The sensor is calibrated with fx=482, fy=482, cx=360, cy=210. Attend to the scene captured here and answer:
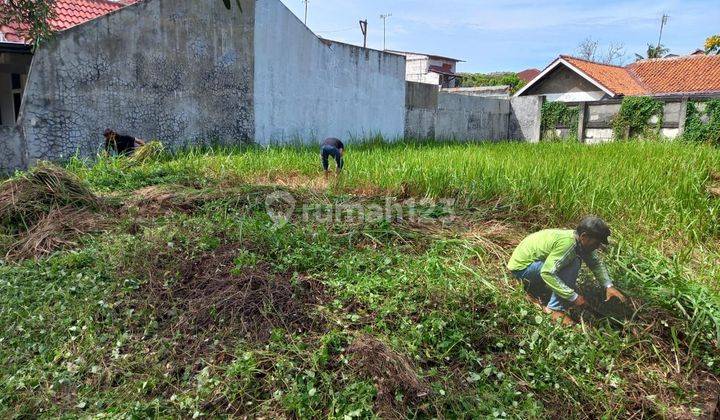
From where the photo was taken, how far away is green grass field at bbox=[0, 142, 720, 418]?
2.30 meters

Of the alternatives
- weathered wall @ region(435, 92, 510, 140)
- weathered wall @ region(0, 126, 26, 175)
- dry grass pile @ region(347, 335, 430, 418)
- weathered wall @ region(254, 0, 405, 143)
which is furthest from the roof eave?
dry grass pile @ region(347, 335, 430, 418)

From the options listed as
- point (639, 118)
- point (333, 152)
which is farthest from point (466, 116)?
point (333, 152)

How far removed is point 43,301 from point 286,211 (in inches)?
82.8

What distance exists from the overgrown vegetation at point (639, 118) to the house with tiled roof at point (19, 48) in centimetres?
1229

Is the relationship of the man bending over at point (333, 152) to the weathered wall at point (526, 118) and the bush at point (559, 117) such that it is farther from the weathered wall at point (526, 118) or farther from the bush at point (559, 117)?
the weathered wall at point (526, 118)

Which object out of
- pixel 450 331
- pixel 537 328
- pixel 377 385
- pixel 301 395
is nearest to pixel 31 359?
pixel 301 395

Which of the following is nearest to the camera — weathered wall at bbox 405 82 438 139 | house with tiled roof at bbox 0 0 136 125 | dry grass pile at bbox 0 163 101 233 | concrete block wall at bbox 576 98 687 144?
dry grass pile at bbox 0 163 101 233

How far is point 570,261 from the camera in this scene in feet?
9.20

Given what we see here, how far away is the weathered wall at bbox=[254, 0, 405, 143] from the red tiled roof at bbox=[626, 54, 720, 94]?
41.0 feet

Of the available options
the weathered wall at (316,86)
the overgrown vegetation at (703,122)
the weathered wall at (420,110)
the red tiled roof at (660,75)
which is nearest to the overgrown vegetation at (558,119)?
the overgrown vegetation at (703,122)

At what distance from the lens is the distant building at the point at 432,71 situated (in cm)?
2992

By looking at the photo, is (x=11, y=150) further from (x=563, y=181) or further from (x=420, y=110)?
(x=420, y=110)

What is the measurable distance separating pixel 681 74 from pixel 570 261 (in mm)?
A: 21434

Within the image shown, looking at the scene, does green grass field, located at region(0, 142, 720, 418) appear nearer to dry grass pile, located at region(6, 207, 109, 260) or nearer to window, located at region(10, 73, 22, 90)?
dry grass pile, located at region(6, 207, 109, 260)
